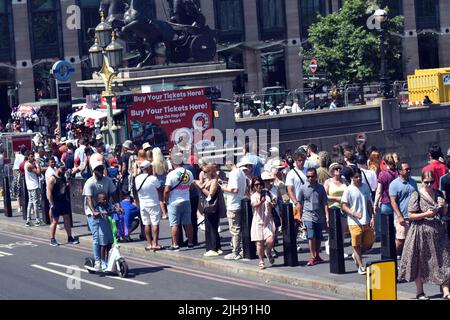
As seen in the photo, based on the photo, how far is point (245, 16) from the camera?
63.7 metres

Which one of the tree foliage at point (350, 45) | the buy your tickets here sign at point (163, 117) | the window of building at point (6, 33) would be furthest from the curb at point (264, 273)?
the window of building at point (6, 33)

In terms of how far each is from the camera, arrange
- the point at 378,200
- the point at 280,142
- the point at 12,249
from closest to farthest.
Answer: the point at 378,200 → the point at 12,249 → the point at 280,142

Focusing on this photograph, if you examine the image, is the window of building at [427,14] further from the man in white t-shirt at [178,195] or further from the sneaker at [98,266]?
the sneaker at [98,266]

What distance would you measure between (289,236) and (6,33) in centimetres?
4504

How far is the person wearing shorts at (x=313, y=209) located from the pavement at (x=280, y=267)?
1.20ft

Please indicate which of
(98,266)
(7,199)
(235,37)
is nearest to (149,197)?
(98,266)

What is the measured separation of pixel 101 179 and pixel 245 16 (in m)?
46.1

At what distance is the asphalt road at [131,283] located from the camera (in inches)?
628

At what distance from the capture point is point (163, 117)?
3072 cm

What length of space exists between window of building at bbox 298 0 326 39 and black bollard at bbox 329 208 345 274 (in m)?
48.3

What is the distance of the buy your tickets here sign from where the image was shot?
30406mm

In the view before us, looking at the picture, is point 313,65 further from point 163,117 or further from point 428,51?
point 163,117
